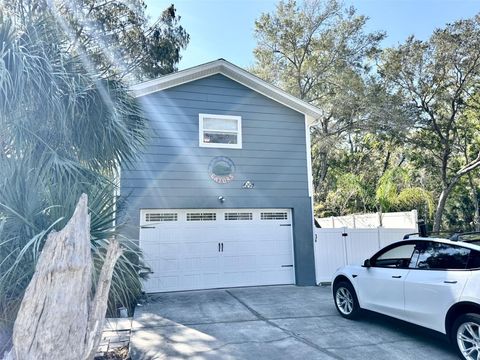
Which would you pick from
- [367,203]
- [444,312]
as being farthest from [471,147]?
[444,312]

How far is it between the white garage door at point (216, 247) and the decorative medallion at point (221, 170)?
2.64 feet

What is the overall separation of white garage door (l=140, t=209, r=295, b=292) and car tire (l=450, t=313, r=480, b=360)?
5663mm

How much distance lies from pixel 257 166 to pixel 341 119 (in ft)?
30.1

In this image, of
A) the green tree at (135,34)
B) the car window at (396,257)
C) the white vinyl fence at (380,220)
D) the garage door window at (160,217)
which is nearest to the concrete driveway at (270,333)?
the car window at (396,257)

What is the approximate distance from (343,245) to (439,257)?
5.57 metres

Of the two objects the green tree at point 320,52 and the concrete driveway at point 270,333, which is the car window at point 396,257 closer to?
the concrete driveway at point 270,333

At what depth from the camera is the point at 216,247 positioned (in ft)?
30.1

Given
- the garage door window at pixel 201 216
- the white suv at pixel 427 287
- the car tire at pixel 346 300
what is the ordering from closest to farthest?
the white suv at pixel 427 287, the car tire at pixel 346 300, the garage door window at pixel 201 216

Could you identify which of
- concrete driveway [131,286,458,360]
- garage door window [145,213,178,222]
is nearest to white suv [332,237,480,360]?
concrete driveway [131,286,458,360]

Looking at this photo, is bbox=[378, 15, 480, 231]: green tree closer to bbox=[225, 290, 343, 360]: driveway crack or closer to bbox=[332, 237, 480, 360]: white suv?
bbox=[332, 237, 480, 360]: white suv

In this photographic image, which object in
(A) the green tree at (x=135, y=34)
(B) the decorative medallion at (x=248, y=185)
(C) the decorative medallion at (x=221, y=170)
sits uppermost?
(A) the green tree at (x=135, y=34)

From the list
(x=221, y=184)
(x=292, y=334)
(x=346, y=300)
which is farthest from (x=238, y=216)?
(x=292, y=334)

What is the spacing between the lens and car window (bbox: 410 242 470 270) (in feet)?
14.1

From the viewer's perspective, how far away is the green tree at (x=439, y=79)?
11.4 m
